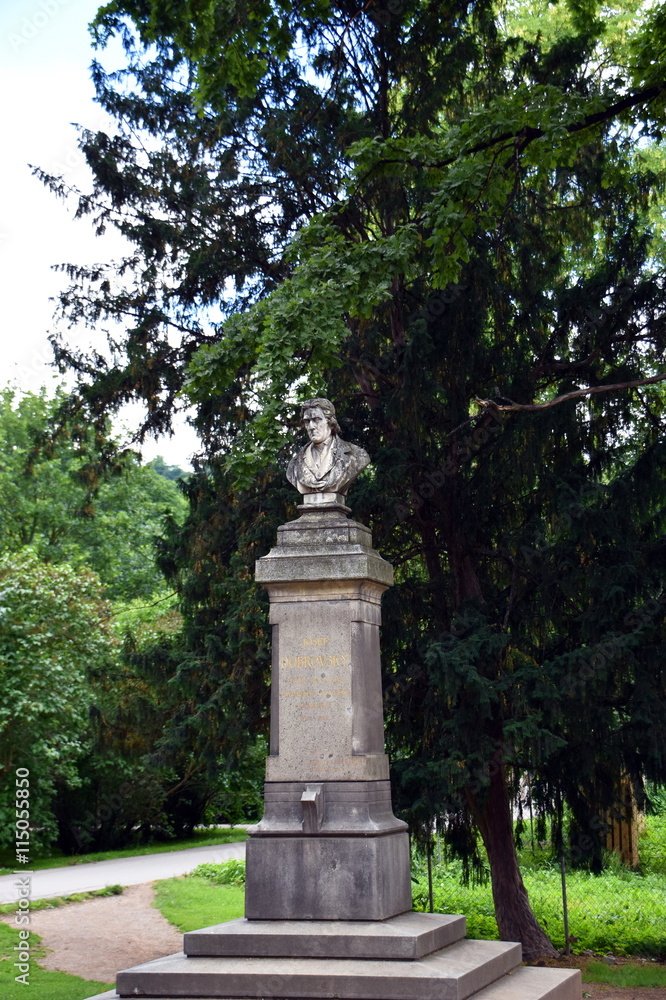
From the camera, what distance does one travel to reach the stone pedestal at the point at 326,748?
7.83 metres

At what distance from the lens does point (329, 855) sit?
7.87m

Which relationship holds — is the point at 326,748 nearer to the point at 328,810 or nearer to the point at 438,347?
the point at 328,810

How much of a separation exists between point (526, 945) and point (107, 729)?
5943mm

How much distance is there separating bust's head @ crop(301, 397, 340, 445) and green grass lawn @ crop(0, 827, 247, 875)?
13094 millimetres

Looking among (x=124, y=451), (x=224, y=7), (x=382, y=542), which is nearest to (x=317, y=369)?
(x=382, y=542)

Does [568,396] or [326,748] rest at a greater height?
[568,396]

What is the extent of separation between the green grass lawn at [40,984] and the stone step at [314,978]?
2608mm

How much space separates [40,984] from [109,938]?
2644 millimetres

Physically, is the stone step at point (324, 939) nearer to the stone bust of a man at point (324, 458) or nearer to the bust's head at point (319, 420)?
the stone bust of a man at point (324, 458)

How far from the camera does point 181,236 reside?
1291 centimetres

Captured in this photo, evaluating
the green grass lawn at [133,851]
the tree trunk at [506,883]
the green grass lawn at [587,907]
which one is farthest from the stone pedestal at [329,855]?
the green grass lawn at [133,851]

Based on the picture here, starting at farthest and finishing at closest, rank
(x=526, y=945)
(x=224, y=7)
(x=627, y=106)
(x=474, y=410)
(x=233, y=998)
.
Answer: (x=474, y=410) → (x=526, y=945) → (x=224, y=7) → (x=627, y=106) → (x=233, y=998)

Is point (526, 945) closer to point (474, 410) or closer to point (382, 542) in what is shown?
point (382, 542)

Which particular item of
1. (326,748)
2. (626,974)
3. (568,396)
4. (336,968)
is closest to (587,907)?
(626,974)
